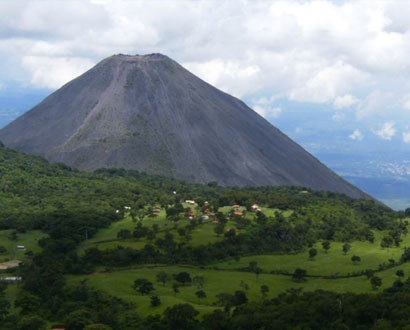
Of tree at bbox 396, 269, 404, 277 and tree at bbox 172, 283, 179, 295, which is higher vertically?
tree at bbox 396, 269, 404, 277

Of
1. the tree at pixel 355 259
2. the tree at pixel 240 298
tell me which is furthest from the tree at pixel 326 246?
the tree at pixel 240 298

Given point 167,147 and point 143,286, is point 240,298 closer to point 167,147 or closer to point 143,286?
point 143,286

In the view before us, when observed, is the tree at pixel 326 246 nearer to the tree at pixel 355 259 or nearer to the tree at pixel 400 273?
the tree at pixel 355 259

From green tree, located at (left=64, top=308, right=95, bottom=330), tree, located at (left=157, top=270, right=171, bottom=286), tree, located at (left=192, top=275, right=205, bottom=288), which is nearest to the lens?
green tree, located at (left=64, top=308, right=95, bottom=330)

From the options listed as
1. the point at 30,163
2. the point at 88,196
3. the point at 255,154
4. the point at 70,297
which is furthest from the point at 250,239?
the point at 255,154

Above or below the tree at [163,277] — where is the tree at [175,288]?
below

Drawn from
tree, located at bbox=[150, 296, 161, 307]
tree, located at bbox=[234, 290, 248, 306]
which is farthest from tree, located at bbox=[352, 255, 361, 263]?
tree, located at bbox=[150, 296, 161, 307]

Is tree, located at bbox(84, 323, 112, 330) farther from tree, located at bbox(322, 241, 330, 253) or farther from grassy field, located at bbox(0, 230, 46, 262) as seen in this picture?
tree, located at bbox(322, 241, 330, 253)
